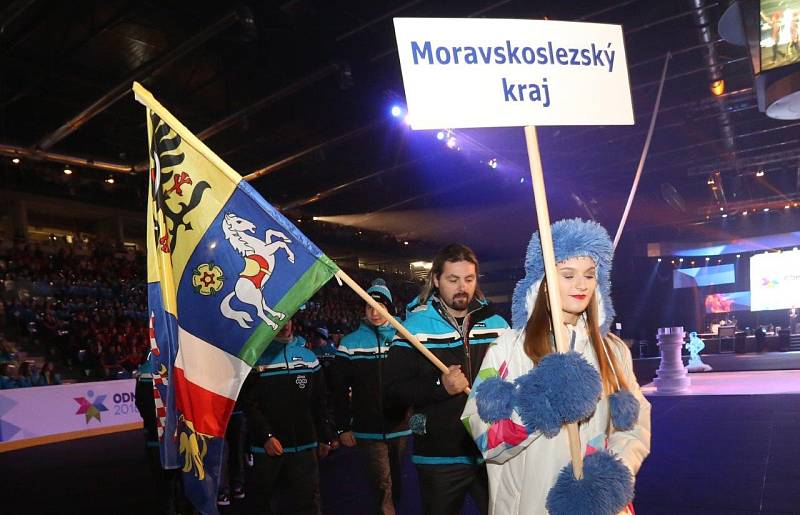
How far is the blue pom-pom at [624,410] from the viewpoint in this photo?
6.93 ft

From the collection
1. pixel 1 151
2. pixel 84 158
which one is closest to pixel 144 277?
pixel 84 158

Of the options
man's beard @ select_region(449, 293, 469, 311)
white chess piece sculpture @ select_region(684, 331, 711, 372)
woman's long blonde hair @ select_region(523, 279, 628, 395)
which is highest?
man's beard @ select_region(449, 293, 469, 311)

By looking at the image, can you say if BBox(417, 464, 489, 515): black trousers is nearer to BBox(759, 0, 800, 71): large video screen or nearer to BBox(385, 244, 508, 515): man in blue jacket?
BBox(385, 244, 508, 515): man in blue jacket

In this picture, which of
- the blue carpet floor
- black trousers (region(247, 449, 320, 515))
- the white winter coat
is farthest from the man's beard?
the blue carpet floor

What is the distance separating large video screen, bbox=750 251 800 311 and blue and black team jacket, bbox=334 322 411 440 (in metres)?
20.6

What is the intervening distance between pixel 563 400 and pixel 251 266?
1481mm

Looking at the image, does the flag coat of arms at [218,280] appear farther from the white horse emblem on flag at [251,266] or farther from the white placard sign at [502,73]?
the white placard sign at [502,73]

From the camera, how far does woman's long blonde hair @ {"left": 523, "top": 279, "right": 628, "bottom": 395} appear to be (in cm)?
223

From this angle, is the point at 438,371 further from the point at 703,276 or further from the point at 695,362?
the point at 703,276

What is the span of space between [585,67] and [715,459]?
5584 mm

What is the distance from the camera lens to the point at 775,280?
872 inches

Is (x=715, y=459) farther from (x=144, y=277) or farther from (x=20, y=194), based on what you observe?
(x=20, y=194)

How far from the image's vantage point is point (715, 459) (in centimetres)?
658

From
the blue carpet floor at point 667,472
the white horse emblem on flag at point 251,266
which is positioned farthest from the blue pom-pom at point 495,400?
the blue carpet floor at point 667,472
